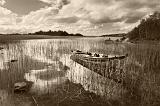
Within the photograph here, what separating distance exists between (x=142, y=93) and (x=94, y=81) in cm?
409

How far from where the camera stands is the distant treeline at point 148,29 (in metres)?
64.0

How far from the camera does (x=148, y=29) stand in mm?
68312

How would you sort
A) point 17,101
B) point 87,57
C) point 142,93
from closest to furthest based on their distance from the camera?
point 17,101, point 142,93, point 87,57

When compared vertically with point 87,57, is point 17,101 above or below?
below

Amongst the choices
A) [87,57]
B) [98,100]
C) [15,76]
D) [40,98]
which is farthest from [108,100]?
[87,57]

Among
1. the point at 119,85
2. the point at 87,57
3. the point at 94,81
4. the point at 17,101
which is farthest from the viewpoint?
the point at 87,57

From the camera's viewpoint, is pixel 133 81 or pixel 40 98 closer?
pixel 40 98

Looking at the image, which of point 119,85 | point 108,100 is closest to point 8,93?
point 108,100

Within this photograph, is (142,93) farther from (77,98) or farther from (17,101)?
(17,101)

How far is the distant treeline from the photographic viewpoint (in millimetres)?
64006

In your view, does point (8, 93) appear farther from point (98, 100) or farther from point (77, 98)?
point (98, 100)

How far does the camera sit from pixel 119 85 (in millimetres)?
11992

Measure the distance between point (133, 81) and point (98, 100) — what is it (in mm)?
4432

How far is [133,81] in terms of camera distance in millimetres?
12578
